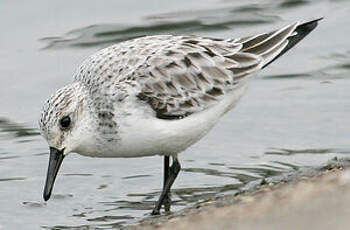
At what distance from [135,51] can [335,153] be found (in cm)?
245

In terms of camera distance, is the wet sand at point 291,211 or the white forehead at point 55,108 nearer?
the wet sand at point 291,211

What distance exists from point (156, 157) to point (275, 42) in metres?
1.87

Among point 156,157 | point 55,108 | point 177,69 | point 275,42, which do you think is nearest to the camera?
point 55,108

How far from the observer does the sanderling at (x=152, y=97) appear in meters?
7.83

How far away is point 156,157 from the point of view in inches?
392

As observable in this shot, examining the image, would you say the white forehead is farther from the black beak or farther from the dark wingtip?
the dark wingtip

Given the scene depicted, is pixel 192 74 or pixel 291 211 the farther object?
pixel 192 74

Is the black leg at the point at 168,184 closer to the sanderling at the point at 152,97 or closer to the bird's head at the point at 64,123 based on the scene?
the sanderling at the point at 152,97

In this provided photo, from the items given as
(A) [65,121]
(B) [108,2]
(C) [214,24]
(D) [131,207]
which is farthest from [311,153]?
(B) [108,2]

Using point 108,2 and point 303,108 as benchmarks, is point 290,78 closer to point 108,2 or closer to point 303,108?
point 303,108

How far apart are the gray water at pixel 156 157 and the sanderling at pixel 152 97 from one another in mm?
537

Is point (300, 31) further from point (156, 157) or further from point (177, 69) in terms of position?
point (156, 157)

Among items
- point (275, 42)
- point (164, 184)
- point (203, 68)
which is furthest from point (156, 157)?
point (275, 42)

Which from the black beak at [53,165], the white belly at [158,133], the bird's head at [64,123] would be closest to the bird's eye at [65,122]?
the bird's head at [64,123]
